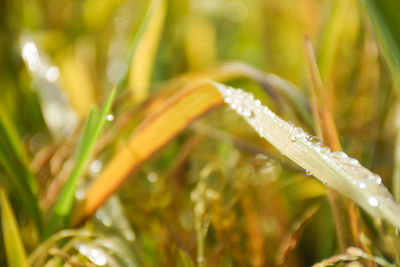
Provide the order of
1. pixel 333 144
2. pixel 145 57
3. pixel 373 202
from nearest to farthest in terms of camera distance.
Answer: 1. pixel 373 202
2. pixel 333 144
3. pixel 145 57

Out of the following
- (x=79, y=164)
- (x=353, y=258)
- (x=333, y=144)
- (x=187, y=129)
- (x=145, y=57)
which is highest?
(x=145, y=57)

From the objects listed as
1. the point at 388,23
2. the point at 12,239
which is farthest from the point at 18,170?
the point at 388,23

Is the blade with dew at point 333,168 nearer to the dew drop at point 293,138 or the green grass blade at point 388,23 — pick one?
the dew drop at point 293,138

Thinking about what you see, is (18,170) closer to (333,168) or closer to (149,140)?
(149,140)

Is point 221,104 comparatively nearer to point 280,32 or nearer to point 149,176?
point 149,176

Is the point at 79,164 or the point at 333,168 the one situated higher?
the point at 79,164

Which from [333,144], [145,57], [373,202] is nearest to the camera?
[373,202]

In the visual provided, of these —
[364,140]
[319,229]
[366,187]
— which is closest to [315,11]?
[364,140]
